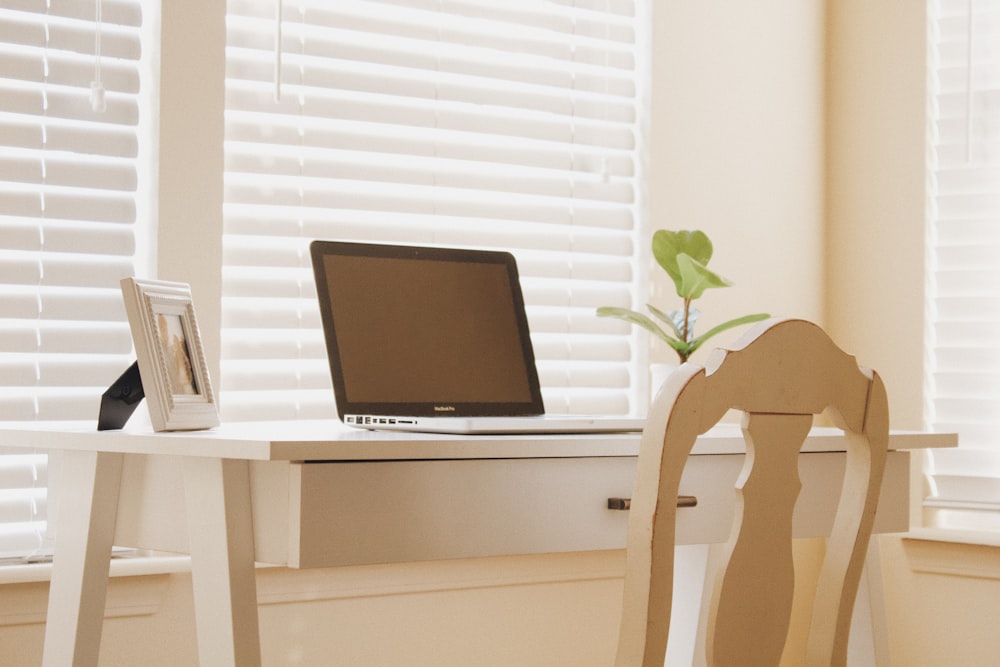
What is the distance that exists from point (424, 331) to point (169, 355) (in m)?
0.39

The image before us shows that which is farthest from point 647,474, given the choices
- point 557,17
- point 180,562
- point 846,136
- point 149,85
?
point 846,136

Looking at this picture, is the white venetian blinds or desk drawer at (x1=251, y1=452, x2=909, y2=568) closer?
desk drawer at (x1=251, y1=452, x2=909, y2=568)

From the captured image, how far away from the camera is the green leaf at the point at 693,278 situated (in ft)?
7.74

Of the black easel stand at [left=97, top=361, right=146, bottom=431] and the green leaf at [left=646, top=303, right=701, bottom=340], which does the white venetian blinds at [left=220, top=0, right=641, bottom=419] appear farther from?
the black easel stand at [left=97, top=361, right=146, bottom=431]

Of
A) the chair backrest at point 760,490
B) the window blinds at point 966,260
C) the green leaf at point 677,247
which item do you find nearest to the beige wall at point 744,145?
the window blinds at point 966,260

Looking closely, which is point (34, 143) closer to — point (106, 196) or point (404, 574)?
point (106, 196)

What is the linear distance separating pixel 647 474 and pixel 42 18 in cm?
156

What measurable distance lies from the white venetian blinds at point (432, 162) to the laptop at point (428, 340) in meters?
0.61

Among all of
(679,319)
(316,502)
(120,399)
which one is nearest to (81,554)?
(120,399)

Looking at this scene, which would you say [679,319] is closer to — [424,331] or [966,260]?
[424,331]

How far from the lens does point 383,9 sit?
8.72 ft

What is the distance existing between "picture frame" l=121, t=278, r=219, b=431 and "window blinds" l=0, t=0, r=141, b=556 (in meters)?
0.46

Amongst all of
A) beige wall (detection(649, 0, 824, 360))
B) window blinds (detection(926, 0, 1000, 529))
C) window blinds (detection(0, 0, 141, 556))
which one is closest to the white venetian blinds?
beige wall (detection(649, 0, 824, 360))

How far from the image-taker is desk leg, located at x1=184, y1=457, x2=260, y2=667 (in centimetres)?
147
